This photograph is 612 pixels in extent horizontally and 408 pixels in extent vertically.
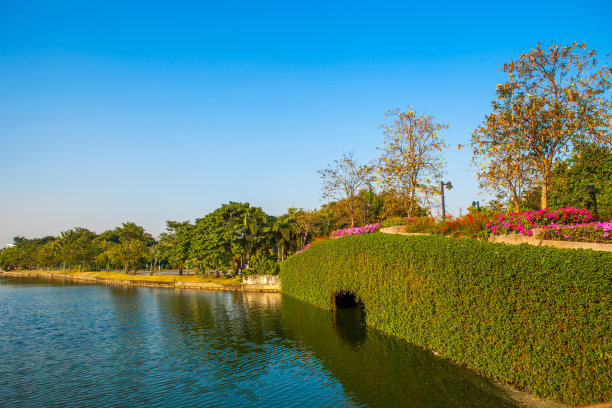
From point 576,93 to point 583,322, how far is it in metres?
14.5

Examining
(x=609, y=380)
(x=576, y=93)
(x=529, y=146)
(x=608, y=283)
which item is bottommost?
(x=609, y=380)

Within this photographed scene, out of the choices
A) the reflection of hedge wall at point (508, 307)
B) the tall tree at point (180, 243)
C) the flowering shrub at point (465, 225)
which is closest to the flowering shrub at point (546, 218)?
the flowering shrub at point (465, 225)

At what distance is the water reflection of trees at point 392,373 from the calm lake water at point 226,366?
34mm

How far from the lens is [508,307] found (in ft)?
34.9

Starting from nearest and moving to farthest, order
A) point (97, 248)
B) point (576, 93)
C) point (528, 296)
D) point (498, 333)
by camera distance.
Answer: point (528, 296) → point (498, 333) → point (576, 93) → point (97, 248)

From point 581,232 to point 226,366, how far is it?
1392 centimetres

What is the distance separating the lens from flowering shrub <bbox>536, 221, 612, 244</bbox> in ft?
38.4

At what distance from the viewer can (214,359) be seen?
624 inches

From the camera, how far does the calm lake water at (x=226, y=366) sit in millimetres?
11305

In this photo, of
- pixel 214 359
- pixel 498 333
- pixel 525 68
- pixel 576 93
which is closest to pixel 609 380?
pixel 498 333

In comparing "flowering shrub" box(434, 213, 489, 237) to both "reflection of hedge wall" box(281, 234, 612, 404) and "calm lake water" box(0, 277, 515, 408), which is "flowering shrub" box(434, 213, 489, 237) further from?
"calm lake water" box(0, 277, 515, 408)

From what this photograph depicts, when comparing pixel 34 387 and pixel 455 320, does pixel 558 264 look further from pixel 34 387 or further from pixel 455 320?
pixel 34 387

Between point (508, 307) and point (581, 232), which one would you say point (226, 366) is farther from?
point (581, 232)

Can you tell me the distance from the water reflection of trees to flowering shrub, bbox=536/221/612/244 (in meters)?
5.73
